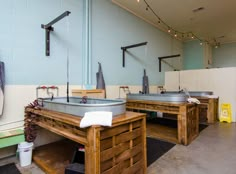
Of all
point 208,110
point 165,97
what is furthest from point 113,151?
A: point 208,110

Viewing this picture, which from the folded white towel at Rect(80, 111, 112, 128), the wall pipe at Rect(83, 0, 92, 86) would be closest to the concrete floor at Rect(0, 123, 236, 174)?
the folded white towel at Rect(80, 111, 112, 128)

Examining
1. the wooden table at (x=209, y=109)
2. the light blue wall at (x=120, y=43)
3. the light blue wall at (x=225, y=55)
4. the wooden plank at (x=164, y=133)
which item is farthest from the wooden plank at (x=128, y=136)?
the light blue wall at (x=225, y=55)

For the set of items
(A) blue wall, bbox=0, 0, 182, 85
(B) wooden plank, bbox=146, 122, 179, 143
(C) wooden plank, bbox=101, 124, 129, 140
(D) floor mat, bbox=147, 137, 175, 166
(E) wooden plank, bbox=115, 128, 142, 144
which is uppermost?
(A) blue wall, bbox=0, 0, 182, 85

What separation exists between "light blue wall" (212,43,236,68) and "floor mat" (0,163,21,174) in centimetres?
945

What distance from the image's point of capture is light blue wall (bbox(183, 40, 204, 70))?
7.56 m

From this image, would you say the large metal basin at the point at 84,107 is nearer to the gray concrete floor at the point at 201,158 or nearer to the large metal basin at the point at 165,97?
the gray concrete floor at the point at 201,158

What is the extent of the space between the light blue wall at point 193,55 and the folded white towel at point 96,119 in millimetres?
7219

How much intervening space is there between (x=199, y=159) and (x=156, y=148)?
2.38 feet

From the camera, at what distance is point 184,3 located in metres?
4.45

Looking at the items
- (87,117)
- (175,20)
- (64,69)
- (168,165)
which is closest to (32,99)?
(64,69)

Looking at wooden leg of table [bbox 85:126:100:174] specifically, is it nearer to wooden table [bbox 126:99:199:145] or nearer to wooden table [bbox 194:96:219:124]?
wooden table [bbox 126:99:199:145]

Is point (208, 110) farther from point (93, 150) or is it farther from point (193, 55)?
point (93, 150)

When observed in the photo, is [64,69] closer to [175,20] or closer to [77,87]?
[77,87]

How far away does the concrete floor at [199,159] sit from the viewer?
7.27 feet
